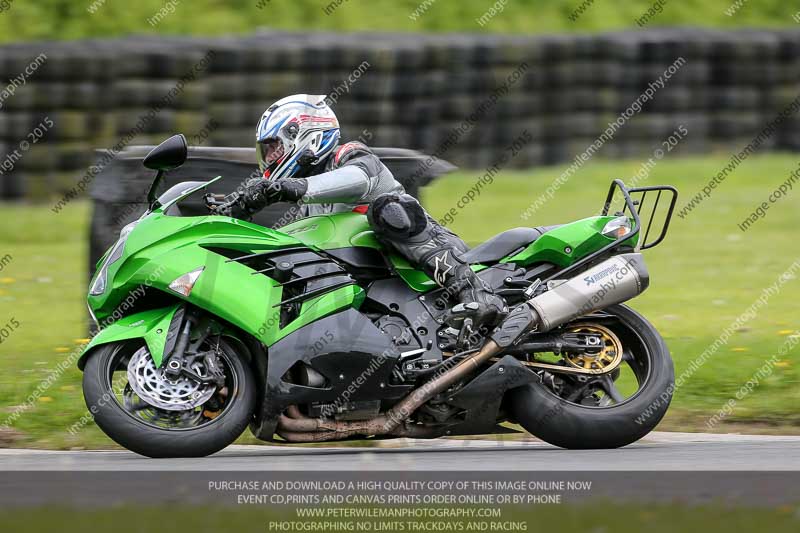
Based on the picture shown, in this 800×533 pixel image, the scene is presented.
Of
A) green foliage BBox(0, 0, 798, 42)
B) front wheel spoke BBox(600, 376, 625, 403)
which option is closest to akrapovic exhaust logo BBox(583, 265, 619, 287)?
front wheel spoke BBox(600, 376, 625, 403)

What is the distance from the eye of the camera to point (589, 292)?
250 inches

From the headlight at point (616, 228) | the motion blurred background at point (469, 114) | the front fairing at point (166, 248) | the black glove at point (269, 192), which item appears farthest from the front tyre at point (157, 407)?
the motion blurred background at point (469, 114)

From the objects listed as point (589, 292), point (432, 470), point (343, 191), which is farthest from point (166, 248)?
point (589, 292)

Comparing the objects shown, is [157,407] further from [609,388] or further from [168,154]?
[609,388]

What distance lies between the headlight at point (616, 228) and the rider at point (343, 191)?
0.69 m

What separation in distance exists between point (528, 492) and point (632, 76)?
41.1ft

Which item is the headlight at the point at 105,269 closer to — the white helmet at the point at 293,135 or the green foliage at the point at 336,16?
the white helmet at the point at 293,135

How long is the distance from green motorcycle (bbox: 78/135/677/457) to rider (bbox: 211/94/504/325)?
129 mm

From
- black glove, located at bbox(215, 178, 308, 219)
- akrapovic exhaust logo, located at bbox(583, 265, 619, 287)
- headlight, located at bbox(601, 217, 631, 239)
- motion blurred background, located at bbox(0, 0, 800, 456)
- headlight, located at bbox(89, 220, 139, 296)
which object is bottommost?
motion blurred background, located at bbox(0, 0, 800, 456)

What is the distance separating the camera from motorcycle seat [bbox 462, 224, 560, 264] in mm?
6539

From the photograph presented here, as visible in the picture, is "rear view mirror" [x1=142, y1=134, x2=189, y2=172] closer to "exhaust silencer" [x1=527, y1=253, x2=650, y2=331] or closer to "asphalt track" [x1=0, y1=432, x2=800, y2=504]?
"asphalt track" [x1=0, y1=432, x2=800, y2=504]

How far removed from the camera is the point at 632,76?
16891 millimetres

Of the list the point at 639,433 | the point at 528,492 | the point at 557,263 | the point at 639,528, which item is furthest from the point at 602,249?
the point at 639,528

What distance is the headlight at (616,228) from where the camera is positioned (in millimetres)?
6586
